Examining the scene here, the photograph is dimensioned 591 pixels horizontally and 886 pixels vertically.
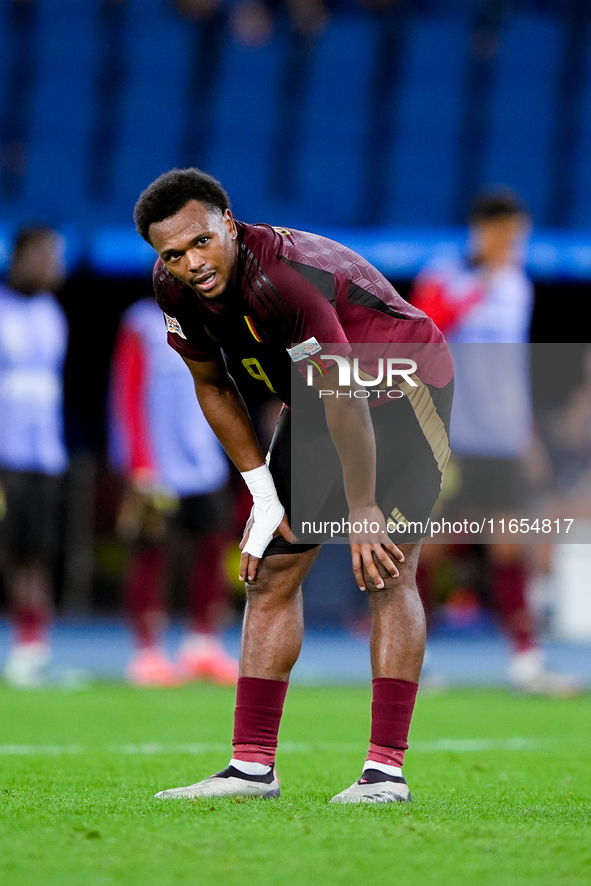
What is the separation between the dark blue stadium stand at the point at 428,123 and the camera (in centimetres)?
1357

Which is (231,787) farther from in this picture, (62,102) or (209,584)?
(62,102)

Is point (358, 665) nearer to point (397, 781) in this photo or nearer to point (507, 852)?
point (397, 781)

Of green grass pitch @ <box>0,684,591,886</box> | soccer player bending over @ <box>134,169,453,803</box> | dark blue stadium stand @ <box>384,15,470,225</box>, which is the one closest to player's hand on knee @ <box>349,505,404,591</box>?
soccer player bending over @ <box>134,169,453,803</box>

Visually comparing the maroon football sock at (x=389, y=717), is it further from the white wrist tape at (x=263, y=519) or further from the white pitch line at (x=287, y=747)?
the white pitch line at (x=287, y=747)

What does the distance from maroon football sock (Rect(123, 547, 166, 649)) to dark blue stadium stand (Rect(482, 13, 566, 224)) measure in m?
6.97

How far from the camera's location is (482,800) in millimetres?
3543

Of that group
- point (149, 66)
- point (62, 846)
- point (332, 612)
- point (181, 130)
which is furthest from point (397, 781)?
point (149, 66)

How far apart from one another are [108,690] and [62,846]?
427cm

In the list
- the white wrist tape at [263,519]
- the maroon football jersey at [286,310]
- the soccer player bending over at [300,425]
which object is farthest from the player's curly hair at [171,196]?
the white wrist tape at [263,519]

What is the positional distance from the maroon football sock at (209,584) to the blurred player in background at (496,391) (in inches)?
48.6

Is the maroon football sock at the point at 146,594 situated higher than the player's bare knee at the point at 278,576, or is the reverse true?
the player's bare knee at the point at 278,576

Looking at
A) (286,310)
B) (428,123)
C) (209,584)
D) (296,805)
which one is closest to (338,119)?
(428,123)

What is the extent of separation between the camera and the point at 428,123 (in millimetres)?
15039

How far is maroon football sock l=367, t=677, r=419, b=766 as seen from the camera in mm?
3498
